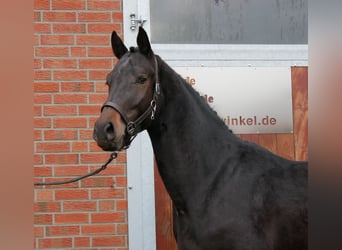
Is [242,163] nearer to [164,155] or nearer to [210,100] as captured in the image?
[164,155]

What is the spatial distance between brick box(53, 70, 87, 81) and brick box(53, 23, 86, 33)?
357 millimetres

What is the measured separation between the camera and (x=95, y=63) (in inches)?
160

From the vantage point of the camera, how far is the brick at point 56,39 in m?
4.02

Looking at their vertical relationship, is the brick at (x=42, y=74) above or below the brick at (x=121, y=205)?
above

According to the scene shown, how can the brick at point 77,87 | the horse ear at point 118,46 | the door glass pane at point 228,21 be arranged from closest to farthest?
the horse ear at point 118,46 < the brick at point 77,87 < the door glass pane at point 228,21

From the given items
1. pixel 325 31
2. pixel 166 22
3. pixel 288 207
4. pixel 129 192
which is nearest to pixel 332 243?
pixel 325 31

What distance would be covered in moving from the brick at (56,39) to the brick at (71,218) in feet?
4.93

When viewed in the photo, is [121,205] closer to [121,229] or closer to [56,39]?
[121,229]

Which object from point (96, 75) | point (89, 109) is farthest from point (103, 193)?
point (96, 75)

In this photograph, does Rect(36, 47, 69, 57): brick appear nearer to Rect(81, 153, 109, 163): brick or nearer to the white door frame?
the white door frame

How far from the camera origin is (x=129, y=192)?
398 cm

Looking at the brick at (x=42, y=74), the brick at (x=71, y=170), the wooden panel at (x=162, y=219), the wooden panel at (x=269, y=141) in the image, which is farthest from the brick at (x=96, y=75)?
the wooden panel at (x=269, y=141)

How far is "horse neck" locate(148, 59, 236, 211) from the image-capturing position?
108 inches

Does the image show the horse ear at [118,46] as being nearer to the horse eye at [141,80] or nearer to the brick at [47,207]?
the horse eye at [141,80]
